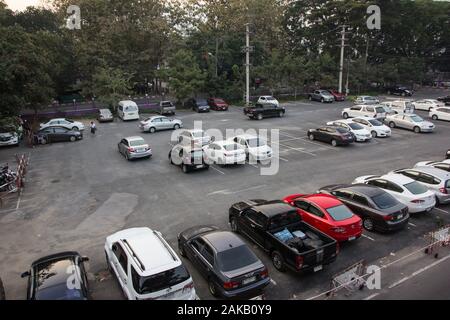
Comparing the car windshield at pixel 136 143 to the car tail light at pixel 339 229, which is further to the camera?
the car windshield at pixel 136 143

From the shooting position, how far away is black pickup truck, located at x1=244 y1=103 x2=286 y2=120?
1404 inches

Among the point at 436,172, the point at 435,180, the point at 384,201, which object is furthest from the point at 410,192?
the point at 436,172

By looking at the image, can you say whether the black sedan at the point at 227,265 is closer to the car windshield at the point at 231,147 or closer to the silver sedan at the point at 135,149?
the car windshield at the point at 231,147

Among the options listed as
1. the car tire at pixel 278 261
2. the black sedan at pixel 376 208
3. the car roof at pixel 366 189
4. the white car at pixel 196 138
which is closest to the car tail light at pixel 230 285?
the car tire at pixel 278 261

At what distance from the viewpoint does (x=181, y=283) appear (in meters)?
8.91

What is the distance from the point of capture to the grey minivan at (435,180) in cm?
1516

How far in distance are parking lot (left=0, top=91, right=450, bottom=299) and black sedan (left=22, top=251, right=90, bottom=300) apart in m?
1.21

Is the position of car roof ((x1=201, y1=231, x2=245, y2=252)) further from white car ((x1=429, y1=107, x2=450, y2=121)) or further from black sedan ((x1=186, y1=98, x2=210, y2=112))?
white car ((x1=429, y1=107, x2=450, y2=121))

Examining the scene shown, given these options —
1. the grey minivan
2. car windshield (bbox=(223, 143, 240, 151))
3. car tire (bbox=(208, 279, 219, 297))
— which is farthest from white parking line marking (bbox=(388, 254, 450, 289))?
car windshield (bbox=(223, 143, 240, 151))

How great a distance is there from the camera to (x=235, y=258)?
9.78 metres

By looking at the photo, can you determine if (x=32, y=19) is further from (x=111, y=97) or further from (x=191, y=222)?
(x=191, y=222)

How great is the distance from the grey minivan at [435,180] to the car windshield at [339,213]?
17.5ft

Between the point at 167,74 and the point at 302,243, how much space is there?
36200 millimetres

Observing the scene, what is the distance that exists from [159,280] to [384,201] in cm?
876
